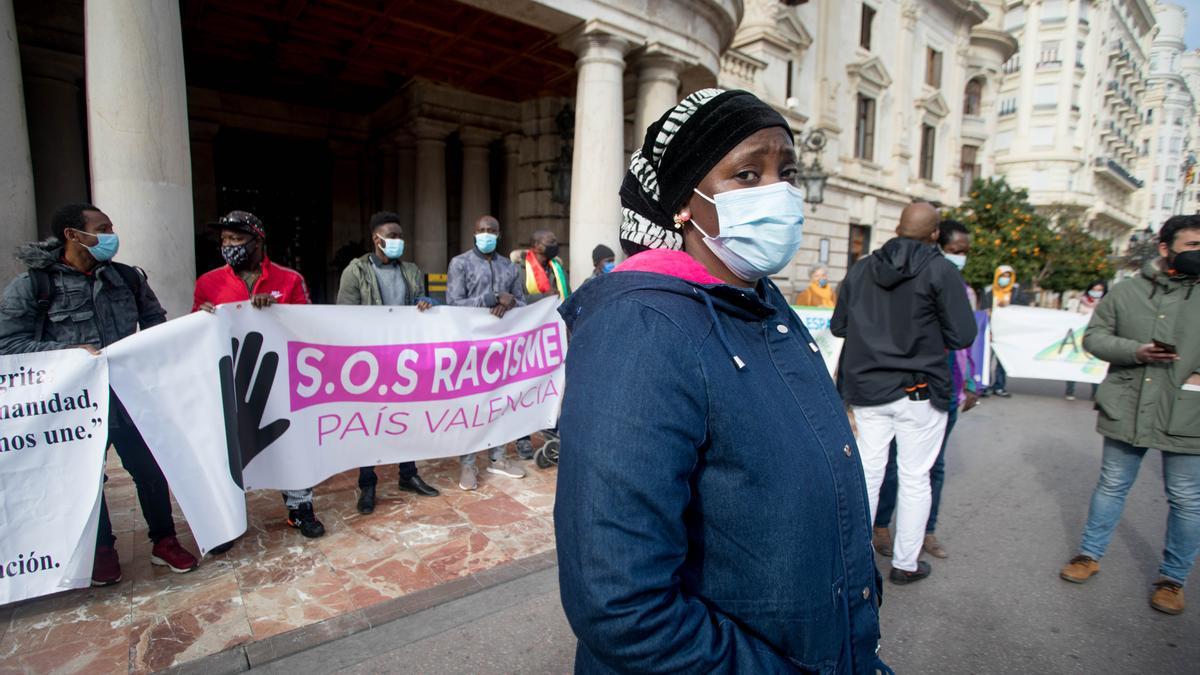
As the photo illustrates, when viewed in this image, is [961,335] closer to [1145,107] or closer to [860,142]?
[860,142]

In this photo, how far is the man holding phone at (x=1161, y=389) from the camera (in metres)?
3.16

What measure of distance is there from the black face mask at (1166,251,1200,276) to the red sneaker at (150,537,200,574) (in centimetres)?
571

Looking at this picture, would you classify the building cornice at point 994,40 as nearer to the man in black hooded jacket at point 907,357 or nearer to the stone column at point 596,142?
the stone column at point 596,142

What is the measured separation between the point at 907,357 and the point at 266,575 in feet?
12.6

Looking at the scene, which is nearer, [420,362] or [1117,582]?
[1117,582]

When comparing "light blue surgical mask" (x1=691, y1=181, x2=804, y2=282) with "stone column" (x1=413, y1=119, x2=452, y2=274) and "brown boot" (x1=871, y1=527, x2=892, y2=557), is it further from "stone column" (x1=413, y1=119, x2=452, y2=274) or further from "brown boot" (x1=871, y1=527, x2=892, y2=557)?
"stone column" (x1=413, y1=119, x2=452, y2=274)

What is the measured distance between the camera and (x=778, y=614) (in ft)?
3.51

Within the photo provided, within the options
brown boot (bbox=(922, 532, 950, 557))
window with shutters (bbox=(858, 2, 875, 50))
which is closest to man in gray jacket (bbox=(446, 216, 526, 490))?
brown boot (bbox=(922, 532, 950, 557))

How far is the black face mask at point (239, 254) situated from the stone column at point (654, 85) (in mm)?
6248

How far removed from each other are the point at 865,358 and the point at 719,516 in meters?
2.70

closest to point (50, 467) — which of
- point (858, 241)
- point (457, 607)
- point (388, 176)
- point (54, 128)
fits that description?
point (457, 607)

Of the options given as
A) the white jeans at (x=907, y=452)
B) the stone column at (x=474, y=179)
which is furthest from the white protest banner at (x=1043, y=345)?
the stone column at (x=474, y=179)

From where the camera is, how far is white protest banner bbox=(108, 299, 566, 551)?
10.6 ft

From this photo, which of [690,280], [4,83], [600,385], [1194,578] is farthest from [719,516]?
[4,83]
